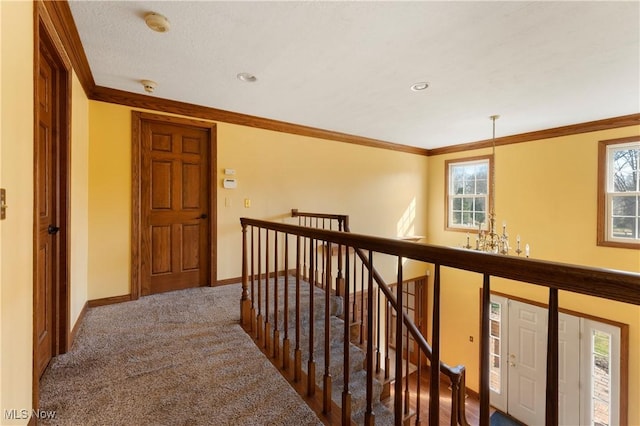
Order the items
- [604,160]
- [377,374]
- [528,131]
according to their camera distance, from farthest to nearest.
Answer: [528,131] → [604,160] → [377,374]

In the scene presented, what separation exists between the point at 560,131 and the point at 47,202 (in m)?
5.74

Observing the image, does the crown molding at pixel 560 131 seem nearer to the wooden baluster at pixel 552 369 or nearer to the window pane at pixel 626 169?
the window pane at pixel 626 169

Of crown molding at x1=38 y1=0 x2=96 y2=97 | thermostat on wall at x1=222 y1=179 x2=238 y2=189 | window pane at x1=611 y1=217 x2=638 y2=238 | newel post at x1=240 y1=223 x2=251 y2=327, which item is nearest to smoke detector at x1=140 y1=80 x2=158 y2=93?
crown molding at x1=38 y1=0 x2=96 y2=97

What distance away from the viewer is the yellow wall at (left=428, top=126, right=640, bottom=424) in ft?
11.8

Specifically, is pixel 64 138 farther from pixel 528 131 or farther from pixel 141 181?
pixel 528 131

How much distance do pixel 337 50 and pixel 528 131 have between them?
374cm

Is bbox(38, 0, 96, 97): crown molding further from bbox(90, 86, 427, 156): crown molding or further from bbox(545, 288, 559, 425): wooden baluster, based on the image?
bbox(545, 288, 559, 425): wooden baluster

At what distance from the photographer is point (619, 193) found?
3658 millimetres

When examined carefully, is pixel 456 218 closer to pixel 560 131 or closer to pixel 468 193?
pixel 468 193

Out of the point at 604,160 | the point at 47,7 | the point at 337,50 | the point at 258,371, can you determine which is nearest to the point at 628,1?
the point at 337,50

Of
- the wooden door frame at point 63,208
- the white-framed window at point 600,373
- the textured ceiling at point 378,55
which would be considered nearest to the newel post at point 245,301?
the wooden door frame at point 63,208

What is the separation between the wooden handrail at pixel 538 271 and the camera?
0.57m

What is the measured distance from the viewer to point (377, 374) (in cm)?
252

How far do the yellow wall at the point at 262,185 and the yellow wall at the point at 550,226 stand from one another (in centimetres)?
142
